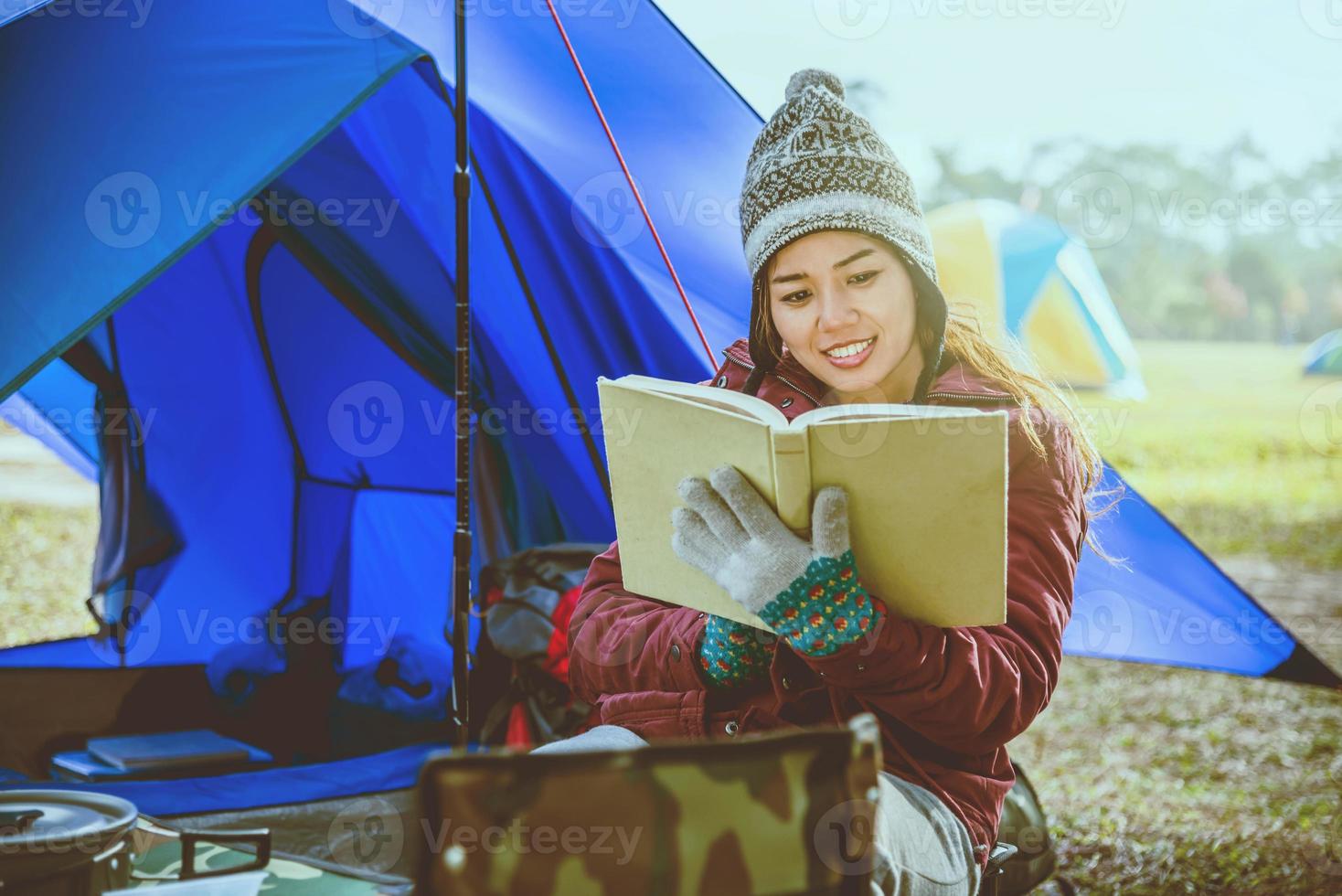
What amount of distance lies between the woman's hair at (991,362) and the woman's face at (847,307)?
36 mm

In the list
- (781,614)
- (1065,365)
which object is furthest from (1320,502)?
(781,614)

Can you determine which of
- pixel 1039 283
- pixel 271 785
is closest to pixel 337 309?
pixel 271 785

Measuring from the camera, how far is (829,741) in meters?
0.80

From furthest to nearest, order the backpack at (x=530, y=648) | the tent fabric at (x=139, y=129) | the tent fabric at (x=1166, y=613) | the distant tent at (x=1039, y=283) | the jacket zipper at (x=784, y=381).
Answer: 1. the distant tent at (x=1039, y=283)
2. the backpack at (x=530, y=648)
3. the tent fabric at (x=1166, y=613)
4. the tent fabric at (x=139, y=129)
5. the jacket zipper at (x=784, y=381)

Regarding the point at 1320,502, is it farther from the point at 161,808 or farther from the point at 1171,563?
the point at 161,808

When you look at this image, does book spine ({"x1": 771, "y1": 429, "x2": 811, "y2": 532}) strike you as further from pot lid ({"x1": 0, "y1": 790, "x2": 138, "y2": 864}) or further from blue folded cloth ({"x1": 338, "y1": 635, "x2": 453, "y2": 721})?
blue folded cloth ({"x1": 338, "y1": 635, "x2": 453, "y2": 721})

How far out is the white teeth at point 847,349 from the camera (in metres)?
1.39

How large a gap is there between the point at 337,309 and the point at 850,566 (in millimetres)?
1976

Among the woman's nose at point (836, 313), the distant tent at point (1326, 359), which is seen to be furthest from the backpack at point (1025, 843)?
the distant tent at point (1326, 359)

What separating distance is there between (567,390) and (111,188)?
102cm

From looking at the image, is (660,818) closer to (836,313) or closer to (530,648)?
(836,313)

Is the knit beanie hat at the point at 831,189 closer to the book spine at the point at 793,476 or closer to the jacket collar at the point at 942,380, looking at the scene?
the jacket collar at the point at 942,380

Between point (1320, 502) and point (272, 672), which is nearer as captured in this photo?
point (272, 672)

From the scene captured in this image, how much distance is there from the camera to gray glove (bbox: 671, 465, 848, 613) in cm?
102
